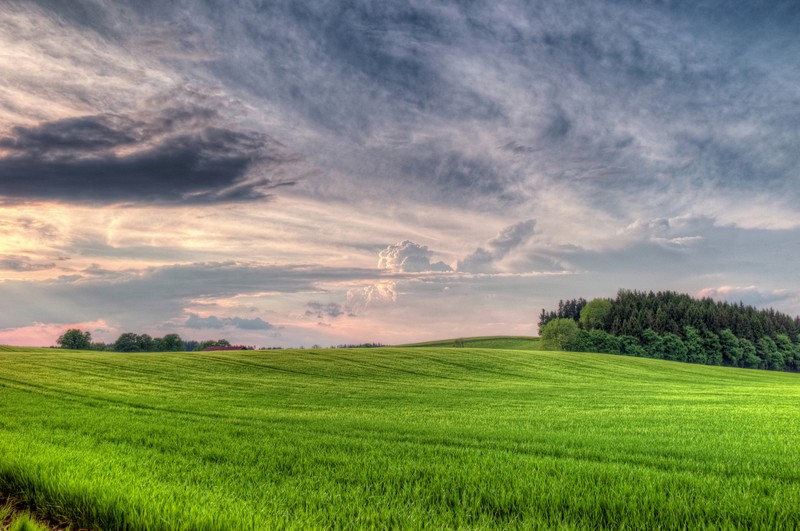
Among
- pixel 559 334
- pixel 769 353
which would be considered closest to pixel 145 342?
pixel 559 334

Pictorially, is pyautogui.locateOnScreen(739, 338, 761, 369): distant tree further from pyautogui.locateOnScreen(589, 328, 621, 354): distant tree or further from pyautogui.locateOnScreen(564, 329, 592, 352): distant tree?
pyautogui.locateOnScreen(564, 329, 592, 352): distant tree

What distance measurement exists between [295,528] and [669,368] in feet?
263

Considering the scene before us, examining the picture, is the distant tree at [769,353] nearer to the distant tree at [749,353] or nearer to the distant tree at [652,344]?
the distant tree at [749,353]

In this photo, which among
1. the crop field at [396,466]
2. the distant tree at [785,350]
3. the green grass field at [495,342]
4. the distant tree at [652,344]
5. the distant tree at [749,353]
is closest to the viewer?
the crop field at [396,466]

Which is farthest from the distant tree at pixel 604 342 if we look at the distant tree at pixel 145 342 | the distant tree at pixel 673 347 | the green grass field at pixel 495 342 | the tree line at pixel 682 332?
the distant tree at pixel 145 342

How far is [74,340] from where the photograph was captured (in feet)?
436

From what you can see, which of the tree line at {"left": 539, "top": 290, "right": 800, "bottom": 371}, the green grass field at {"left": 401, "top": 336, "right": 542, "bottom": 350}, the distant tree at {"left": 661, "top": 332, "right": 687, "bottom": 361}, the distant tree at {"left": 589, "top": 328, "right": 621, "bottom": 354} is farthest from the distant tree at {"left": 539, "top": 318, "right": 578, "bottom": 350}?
the distant tree at {"left": 661, "top": 332, "right": 687, "bottom": 361}

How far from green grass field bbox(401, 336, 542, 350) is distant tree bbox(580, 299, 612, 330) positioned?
49.1 ft

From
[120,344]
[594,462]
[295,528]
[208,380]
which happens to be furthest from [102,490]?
[120,344]

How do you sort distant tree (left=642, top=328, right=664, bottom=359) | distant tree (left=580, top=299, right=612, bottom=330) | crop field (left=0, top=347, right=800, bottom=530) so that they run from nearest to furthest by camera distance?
crop field (left=0, top=347, right=800, bottom=530) → distant tree (left=642, top=328, right=664, bottom=359) → distant tree (left=580, top=299, right=612, bottom=330)

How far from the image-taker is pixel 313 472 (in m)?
7.86

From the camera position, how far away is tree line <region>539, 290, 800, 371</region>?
12425cm

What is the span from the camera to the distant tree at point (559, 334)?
11894cm

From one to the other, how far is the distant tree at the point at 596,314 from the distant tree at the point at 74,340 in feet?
457
